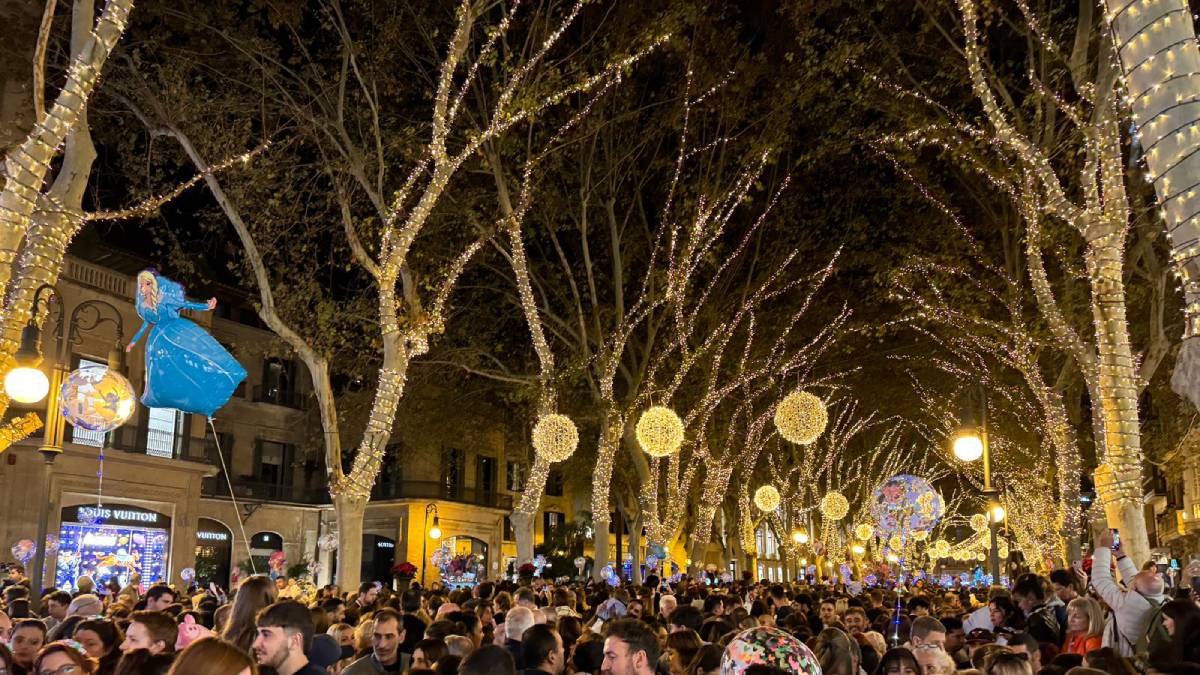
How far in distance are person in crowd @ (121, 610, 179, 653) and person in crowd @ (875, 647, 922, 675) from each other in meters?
4.66

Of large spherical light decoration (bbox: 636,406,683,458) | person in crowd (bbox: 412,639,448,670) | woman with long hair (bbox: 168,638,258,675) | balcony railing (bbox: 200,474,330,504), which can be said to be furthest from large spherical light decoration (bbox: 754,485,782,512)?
woman with long hair (bbox: 168,638,258,675)

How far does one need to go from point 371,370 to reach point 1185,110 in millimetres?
25526

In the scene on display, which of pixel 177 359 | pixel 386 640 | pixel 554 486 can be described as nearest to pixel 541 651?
pixel 386 640

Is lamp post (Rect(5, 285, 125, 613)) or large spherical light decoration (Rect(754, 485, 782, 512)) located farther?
large spherical light decoration (Rect(754, 485, 782, 512))

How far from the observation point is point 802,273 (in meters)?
26.7

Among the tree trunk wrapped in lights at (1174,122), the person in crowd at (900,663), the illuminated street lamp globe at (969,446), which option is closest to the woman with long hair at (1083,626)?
the person in crowd at (900,663)

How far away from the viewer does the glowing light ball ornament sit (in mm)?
20406

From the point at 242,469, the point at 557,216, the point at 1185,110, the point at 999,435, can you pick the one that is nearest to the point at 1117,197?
the point at 1185,110

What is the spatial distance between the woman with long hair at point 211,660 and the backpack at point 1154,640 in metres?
5.72

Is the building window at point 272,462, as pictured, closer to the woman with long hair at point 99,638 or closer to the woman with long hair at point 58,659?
the woman with long hair at point 99,638

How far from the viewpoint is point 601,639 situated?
24.2 ft

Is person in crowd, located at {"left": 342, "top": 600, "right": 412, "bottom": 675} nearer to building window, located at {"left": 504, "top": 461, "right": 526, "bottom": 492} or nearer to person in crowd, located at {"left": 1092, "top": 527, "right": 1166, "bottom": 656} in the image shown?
person in crowd, located at {"left": 1092, "top": 527, "right": 1166, "bottom": 656}

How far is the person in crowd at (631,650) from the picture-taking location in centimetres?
566

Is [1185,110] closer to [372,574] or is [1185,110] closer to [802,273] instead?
[802,273]
